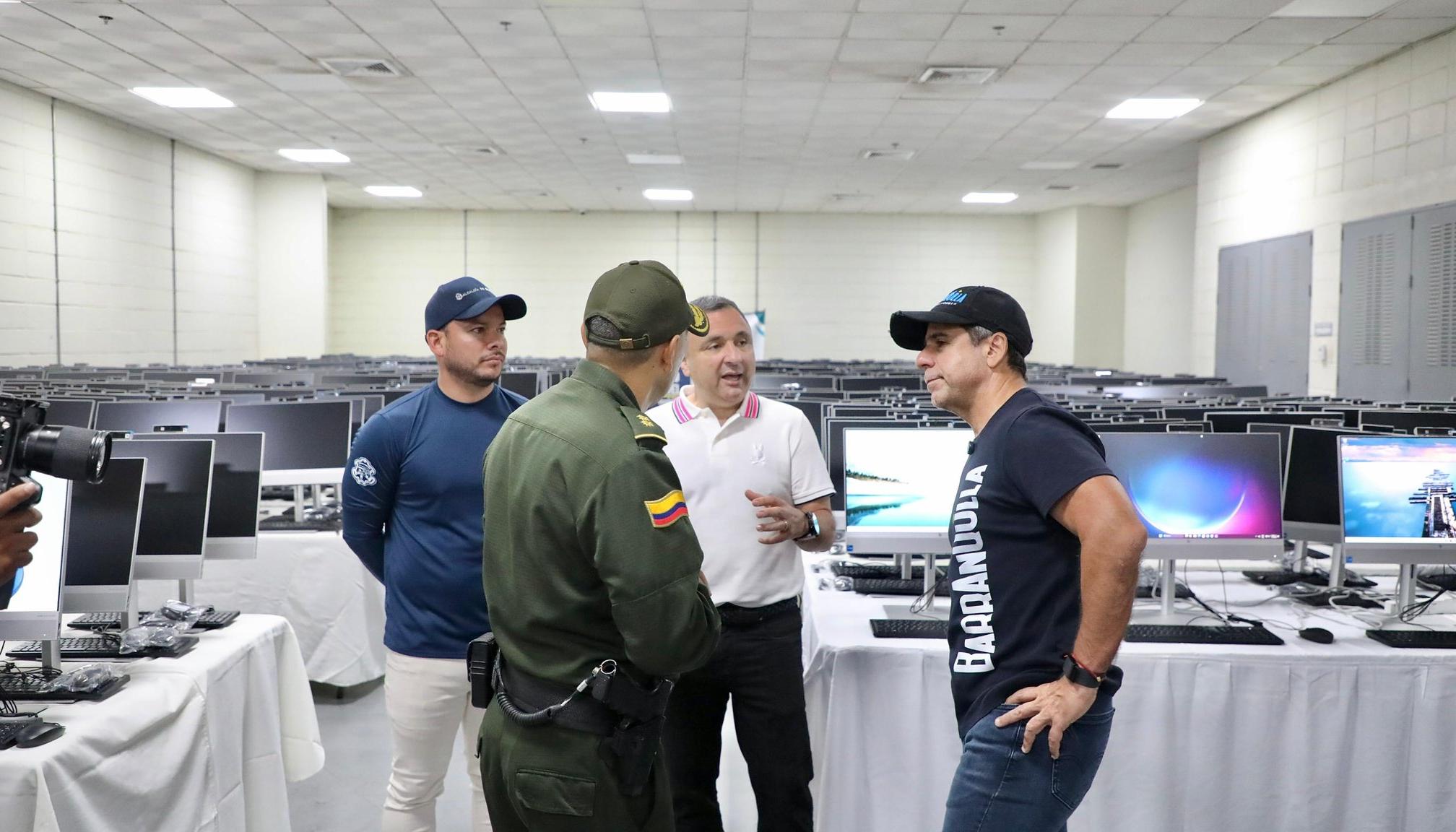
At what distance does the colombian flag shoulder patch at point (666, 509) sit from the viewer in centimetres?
164

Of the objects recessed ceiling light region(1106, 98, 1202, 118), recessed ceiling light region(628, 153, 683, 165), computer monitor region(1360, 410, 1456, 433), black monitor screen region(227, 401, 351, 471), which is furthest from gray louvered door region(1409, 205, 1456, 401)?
recessed ceiling light region(628, 153, 683, 165)

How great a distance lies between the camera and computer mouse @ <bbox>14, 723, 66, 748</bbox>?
2115 mm

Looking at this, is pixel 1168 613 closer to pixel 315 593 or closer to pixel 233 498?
pixel 233 498

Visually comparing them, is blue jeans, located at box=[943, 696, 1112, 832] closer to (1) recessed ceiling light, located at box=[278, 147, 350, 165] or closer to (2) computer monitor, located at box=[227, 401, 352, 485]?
(2) computer monitor, located at box=[227, 401, 352, 485]

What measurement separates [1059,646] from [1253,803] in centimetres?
Result: 140

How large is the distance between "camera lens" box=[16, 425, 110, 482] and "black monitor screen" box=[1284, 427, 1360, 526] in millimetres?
3243

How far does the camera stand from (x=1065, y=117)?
11.8m

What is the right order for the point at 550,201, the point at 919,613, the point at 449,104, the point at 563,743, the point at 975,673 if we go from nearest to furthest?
the point at 563,743, the point at 975,673, the point at 919,613, the point at 449,104, the point at 550,201

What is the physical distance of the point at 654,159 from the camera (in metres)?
14.9

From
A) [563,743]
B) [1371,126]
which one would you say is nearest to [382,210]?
[1371,126]

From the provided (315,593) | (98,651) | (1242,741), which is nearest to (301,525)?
(315,593)

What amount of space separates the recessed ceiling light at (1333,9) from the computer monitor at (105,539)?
8.29m

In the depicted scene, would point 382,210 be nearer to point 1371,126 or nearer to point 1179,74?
point 1179,74

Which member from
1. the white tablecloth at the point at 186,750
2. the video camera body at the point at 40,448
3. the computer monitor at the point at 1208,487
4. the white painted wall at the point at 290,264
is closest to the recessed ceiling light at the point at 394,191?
the white painted wall at the point at 290,264
